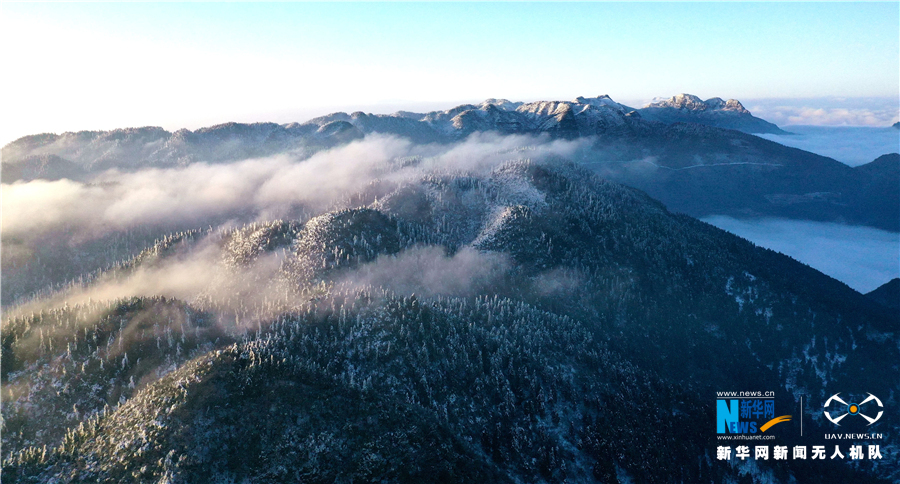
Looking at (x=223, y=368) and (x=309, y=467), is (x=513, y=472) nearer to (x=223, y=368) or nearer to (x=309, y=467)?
(x=309, y=467)

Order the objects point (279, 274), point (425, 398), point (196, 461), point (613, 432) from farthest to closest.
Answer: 1. point (279, 274)
2. point (613, 432)
3. point (425, 398)
4. point (196, 461)

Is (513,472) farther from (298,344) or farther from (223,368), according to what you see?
(223,368)

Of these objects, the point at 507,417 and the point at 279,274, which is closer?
the point at 507,417

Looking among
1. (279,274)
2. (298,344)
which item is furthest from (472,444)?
(279,274)

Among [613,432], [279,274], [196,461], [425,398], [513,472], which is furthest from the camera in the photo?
[279,274]

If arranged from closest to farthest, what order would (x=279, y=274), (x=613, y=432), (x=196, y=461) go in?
(x=196, y=461), (x=613, y=432), (x=279, y=274)

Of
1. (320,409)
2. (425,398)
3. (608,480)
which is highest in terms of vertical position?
(320,409)

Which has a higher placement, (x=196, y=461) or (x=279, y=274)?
(x=279, y=274)

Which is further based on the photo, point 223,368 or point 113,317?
point 113,317

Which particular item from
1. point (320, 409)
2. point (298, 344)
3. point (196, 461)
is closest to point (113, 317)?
point (298, 344)
